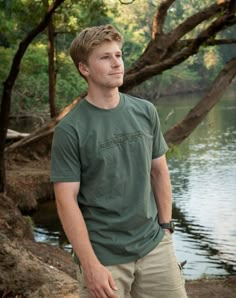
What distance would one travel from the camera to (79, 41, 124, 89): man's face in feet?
6.98

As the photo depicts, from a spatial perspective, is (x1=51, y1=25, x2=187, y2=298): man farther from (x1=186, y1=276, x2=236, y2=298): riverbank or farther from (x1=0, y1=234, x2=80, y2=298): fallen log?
(x1=186, y1=276, x2=236, y2=298): riverbank

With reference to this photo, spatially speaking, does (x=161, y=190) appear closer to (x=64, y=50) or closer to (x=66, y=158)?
(x=66, y=158)

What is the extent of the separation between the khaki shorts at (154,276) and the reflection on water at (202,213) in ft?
18.9

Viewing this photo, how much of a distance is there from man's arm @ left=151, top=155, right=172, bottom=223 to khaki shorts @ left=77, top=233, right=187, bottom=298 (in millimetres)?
100

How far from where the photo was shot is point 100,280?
2010mm

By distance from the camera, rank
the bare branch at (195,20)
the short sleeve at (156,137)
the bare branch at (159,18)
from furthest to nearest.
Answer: the bare branch at (159,18) < the bare branch at (195,20) < the short sleeve at (156,137)

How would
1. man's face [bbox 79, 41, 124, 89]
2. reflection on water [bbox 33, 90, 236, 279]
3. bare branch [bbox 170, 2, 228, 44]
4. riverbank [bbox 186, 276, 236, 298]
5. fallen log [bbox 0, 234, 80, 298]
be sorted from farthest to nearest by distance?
bare branch [bbox 170, 2, 228, 44] < reflection on water [bbox 33, 90, 236, 279] < riverbank [bbox 186, 276, 236, 298] < fallen log [bbox 0, 234, 80, 298] < man's face [bbox 79, 41, 124, 89]

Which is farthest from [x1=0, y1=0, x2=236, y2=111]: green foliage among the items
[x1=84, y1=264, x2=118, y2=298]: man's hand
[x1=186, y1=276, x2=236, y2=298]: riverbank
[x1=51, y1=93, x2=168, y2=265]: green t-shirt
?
[x1=84, y1=264, x2=118, y2=298]: man's hand

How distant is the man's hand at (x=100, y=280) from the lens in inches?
79.0

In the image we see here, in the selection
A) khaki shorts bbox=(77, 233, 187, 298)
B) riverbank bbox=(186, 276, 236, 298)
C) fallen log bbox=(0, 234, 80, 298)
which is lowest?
riverbank bbox=(186, 276, 236, 298)

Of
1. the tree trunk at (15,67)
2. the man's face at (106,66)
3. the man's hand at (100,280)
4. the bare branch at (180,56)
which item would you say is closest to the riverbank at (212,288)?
the man's hand at (100,280)

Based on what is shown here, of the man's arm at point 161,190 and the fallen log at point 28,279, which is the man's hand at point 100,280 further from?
the fallen log at point 28,279

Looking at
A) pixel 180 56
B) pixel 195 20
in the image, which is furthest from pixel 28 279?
pixel 195 20

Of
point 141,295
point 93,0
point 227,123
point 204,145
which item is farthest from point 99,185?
point 227,123
